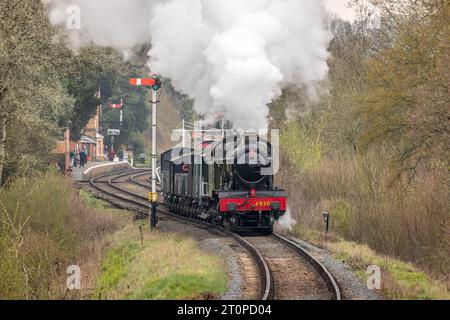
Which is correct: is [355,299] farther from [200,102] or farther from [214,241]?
[200,102]

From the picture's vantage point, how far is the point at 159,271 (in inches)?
551

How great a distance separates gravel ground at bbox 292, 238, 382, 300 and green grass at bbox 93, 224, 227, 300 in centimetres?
229

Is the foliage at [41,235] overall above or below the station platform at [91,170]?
below

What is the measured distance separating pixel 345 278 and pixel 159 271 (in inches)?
150

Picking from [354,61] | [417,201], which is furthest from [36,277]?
[354,61]

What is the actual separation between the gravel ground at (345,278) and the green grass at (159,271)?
2.29 metres

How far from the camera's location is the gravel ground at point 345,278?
1215 cm

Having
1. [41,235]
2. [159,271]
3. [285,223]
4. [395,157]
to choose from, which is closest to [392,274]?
[159,271]

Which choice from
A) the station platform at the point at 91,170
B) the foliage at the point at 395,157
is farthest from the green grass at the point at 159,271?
the station platform at the point at 91,170

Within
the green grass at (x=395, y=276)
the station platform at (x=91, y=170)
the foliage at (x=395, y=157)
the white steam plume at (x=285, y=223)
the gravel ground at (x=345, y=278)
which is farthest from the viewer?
the station platform at (x=91, y=170)

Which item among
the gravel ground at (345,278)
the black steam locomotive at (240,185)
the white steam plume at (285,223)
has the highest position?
the black steam locomotive at (240,185)

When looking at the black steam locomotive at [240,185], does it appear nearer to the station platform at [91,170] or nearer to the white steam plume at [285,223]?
the white steam plume at [285,223]

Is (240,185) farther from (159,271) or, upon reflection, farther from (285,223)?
(159,271)
